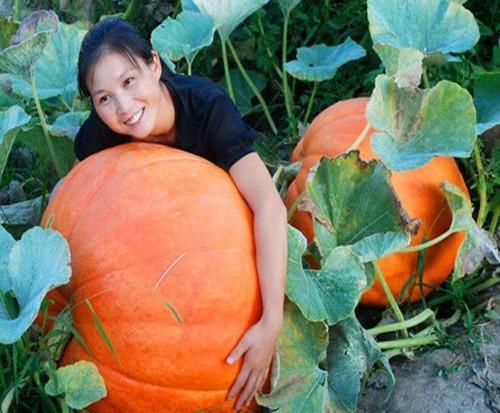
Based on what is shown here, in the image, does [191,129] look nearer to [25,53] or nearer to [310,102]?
[25,53]


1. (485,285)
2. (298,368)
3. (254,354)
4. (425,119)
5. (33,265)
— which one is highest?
(33,265)

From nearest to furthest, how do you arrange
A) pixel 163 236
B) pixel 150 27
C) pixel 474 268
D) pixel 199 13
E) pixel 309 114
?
pixel 163 236
pixel 474 268
pixel 199 13
pixel 309 114
pixel 150 27

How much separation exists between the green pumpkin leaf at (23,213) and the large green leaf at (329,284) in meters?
0.79

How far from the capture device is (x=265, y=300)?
181 centimetres

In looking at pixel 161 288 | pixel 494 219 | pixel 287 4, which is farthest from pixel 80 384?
pixel 287 4

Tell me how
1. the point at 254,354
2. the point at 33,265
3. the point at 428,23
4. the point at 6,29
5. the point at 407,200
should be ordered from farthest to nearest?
the point at 6,29 → the point at 428,23 → the point at 407,200 → the point at 254,354 → the point at 33,265

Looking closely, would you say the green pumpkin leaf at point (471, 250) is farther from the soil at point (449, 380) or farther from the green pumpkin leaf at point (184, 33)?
the green pumpkin leaf at point (184, 33)

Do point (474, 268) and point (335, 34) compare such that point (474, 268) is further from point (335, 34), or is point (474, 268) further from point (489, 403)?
point (335, 34)

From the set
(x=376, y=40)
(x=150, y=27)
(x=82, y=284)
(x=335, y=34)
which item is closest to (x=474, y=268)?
(x=376, y=40)

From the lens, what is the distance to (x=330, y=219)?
2014 millimetres

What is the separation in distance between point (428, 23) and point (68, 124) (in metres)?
0.99

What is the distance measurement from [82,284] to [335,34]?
5.07 ft

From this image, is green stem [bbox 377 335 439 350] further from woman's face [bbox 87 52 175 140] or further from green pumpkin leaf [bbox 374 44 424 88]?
woman's face [bbox 87 52 175 140]

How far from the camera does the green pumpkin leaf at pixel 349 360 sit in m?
1.88
